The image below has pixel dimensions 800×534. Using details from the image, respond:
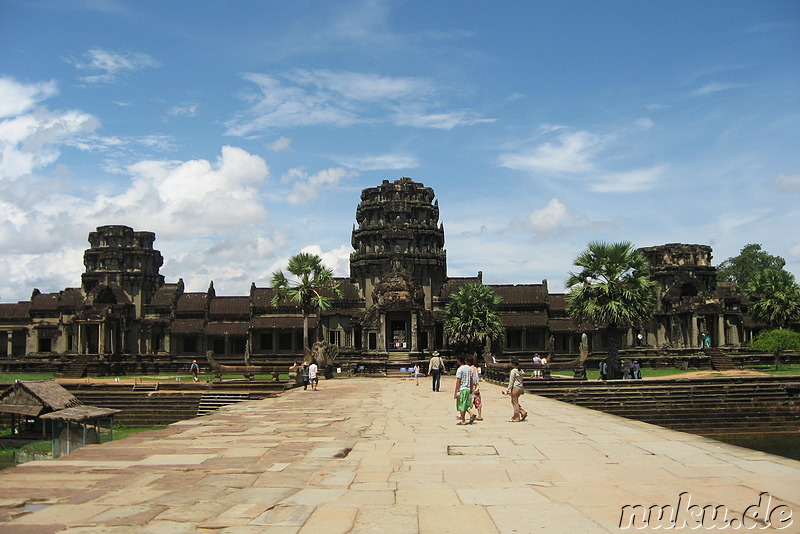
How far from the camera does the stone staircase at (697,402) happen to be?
27000 millimetres

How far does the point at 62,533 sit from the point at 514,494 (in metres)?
5.17

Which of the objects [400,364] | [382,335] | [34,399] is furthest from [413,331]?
[34,399]

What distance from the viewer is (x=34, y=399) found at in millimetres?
19703

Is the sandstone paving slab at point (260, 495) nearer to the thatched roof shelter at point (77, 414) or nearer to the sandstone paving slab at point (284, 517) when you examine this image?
the sandstone paving slab at point (284, 517)

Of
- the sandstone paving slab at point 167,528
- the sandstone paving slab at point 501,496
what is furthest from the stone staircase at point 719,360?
the sandstone paving slab at point 167,528

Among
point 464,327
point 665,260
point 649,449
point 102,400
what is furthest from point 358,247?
point 649,449

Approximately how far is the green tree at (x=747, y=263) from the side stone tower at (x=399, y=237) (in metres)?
54.6

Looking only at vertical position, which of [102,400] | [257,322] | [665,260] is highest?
[665,260]

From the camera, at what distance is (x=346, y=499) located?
28.3 feet

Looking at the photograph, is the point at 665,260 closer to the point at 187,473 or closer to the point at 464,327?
the point at 464,327

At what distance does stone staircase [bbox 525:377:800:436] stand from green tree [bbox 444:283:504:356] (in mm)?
17893

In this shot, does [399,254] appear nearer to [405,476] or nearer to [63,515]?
[405,476]

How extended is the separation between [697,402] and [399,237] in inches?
1275

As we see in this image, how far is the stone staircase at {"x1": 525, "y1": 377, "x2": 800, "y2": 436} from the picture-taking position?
88.6 ft
